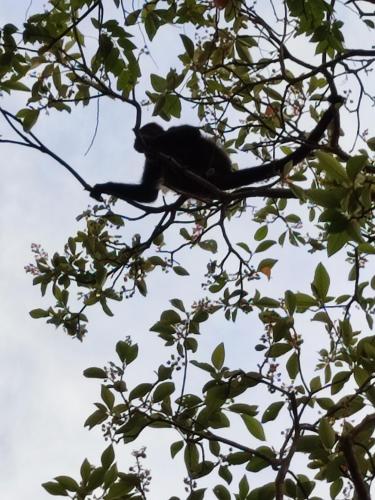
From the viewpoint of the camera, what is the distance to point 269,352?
250 cm

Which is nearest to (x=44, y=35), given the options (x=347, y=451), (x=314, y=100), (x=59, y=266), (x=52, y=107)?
(x=52, y=107)

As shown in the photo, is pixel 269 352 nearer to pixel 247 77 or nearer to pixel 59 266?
pixel 59 266

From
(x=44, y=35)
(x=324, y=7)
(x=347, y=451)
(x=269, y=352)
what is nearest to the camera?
(x=347, y=451)

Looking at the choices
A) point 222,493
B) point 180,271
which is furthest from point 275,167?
point 222,493

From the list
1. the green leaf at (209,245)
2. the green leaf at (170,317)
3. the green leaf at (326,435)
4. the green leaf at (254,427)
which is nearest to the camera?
the green leaf at (326,435)

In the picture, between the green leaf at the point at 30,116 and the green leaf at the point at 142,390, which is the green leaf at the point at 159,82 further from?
the green leaf at the point at 142,390

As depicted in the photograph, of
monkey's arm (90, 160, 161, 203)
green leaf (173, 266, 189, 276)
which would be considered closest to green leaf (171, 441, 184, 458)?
green leaf (173, 266, 189, 276)

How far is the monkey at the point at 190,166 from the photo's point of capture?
3.75m

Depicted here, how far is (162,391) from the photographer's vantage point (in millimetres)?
A: 2541

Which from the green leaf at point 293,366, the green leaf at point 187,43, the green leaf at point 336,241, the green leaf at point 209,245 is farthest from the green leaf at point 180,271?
the green leaf at point 336,241

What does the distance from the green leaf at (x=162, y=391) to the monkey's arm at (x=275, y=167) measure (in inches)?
50.6

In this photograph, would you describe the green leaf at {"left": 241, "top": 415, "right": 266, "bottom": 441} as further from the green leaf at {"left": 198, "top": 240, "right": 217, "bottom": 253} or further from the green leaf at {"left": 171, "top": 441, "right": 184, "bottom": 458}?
the green leaf at {"left": 198, "top": 240, "right": 217, "bottom": 253}

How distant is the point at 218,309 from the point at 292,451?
4.64 feet

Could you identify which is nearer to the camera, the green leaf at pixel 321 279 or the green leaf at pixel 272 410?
the green leaf at pixel 272 410
